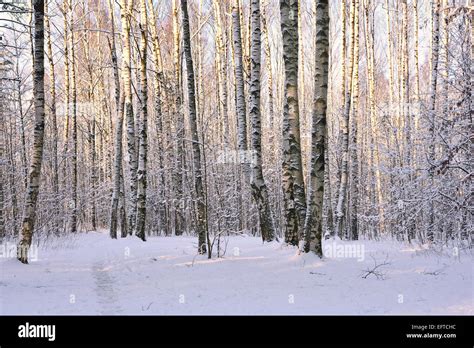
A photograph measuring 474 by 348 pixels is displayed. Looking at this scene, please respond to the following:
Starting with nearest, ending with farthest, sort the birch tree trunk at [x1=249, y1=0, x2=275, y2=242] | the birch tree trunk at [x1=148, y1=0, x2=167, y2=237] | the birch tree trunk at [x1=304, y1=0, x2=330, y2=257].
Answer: the birch tree trunk at [x1=304, y1=0, x2=330, y2=257]
the birch tree trunk at [x1=249, y1=0, x2=275, y2=242]
the birch tree trunk at [x1=148, y1=0, x2=167, y2=237]

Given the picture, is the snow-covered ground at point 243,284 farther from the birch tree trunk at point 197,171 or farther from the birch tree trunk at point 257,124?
the birch tree trunk at point 257,124

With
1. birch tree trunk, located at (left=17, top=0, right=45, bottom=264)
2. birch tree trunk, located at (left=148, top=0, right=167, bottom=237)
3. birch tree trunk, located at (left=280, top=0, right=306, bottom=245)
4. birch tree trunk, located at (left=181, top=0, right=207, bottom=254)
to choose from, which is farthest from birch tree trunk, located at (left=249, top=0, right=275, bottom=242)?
birch tree trunk, located at (left=17, top=0, right=45, bottom=264)

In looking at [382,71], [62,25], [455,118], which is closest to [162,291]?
[455,118]

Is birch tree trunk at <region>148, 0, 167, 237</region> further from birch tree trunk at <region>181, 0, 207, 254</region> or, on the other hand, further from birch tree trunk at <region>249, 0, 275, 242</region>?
birch tree trunk at <region>181, 0, 207, 254</region>

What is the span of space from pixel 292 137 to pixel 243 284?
3590mm

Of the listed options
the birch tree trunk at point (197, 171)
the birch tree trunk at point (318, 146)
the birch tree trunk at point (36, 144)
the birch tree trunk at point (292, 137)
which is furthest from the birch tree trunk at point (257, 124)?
the birch tree trunk at point (36, 144)

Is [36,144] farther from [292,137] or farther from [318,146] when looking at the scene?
[318,146]

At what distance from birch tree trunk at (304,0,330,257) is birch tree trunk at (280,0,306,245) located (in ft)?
2.79

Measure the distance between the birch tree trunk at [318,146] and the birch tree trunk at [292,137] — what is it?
0.85 meters

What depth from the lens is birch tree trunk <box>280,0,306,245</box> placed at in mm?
8367

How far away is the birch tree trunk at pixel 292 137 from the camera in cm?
837
